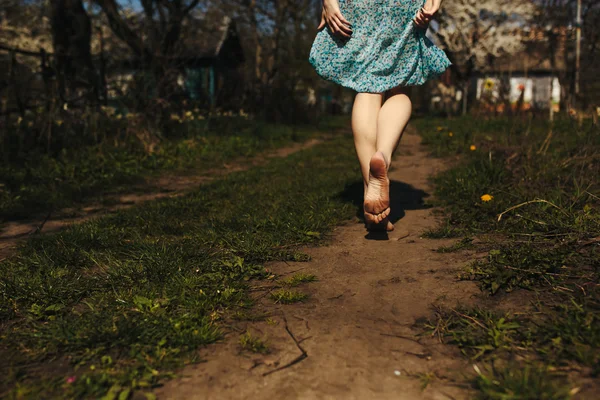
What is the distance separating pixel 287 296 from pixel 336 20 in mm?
1665

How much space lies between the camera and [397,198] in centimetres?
396

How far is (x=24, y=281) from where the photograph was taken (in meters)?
2.15

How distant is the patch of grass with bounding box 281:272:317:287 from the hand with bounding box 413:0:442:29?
5.22 feet

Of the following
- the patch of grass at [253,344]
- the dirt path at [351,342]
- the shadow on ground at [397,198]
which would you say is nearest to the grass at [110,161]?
the shadow on ground at [397,198]

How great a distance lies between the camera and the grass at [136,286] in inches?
58.4

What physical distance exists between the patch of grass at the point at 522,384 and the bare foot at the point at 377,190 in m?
1.31

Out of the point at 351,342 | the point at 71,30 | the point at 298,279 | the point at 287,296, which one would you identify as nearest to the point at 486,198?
the point at 298,279

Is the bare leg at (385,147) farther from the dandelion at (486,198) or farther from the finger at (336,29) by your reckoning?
the dandelion at (486,198)

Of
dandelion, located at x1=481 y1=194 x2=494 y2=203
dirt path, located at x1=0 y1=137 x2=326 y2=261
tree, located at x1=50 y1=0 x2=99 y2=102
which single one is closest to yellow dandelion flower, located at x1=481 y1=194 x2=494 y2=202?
dandelion, located at x1=481 y1=194 x2=494 y2=203

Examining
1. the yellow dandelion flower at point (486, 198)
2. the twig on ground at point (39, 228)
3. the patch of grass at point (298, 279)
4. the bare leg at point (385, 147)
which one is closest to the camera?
the patch of grass at point (298, 279)

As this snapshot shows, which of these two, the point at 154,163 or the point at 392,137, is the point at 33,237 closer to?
the point at 392,137

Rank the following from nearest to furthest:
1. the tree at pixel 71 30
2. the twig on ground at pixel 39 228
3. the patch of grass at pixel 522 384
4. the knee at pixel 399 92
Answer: the patch of grass at pixel 522 384
the knee at pixel 399 92
the twig on ground at pixel 39 228
the tree at pixel 71 30

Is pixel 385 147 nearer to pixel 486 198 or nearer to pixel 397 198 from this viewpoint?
pixel 486 198

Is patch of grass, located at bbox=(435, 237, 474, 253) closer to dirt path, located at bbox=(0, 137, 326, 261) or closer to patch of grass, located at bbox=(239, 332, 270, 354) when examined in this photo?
patch of grass, located at bbox=(239, 332, 270, 354)
